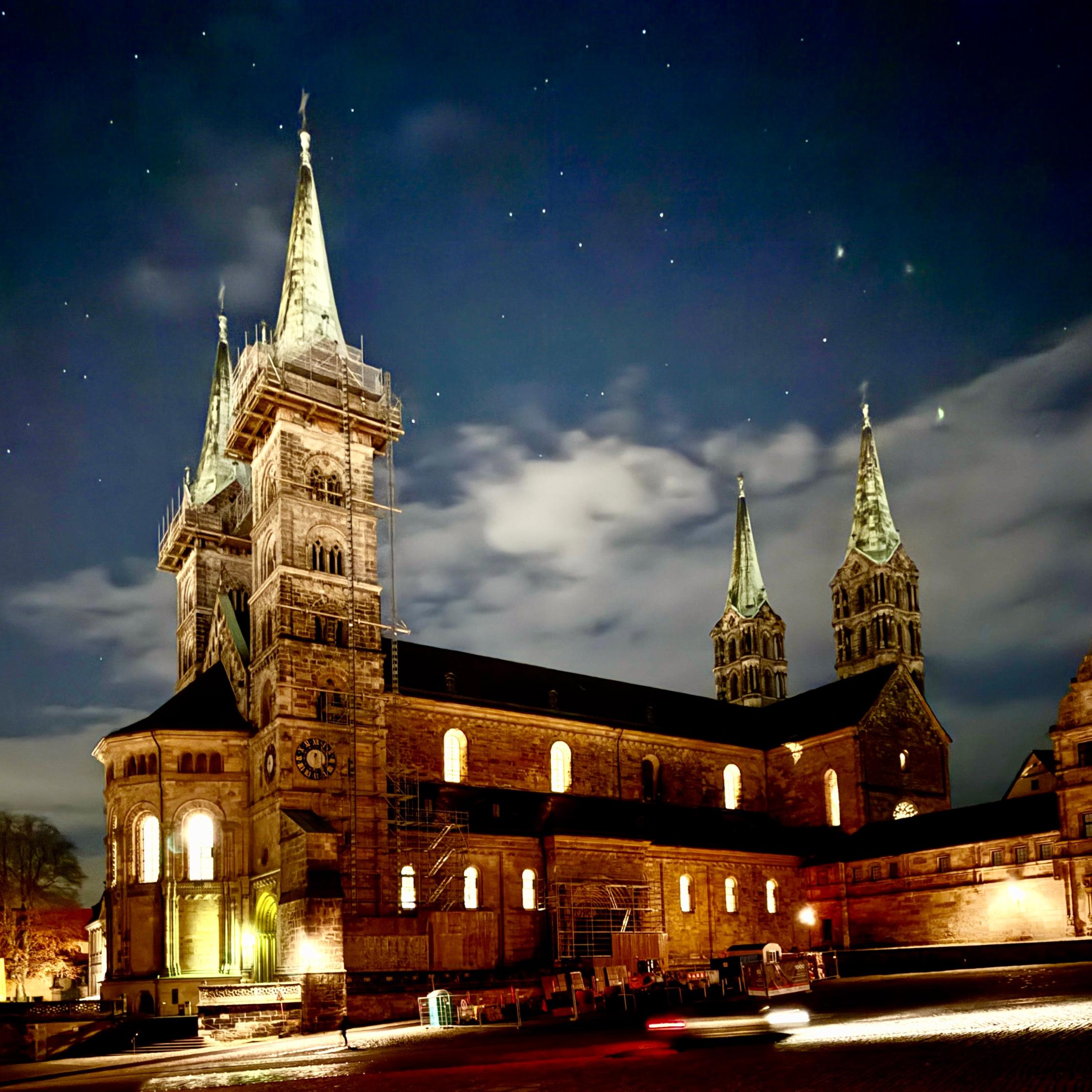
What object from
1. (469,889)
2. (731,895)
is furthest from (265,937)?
(731,895)

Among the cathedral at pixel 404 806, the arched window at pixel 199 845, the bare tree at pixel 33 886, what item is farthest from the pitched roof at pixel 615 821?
the bare tree at pixel 33 886

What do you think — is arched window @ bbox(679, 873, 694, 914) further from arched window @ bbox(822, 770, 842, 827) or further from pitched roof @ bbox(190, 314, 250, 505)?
pitched roof @ bbox(190, 314, 250, 505)

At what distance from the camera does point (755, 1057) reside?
18.3 metres

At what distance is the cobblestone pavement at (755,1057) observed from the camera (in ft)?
51.2

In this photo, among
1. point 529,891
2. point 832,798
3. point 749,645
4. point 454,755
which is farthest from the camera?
point 749,645

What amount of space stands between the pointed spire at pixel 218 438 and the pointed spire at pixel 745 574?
4255 cm

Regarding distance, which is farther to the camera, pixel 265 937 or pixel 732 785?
pixel 732 785

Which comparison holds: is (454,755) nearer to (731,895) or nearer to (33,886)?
(731,895)

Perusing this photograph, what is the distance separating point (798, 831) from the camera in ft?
190

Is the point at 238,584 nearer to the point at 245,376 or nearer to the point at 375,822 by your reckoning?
the point at 245,376

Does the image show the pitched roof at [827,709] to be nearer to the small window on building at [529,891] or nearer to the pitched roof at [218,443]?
the small window on building at [529,891]

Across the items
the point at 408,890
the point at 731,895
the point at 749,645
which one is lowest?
the point at 731,895

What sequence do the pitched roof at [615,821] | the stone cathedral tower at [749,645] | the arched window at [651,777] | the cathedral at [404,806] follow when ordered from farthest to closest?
the stone cathedral tower at [749,645], the arched window at [651,777], the pitched roof at [615,821], the cathedral at [404,806]

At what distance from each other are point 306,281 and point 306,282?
11 cm
